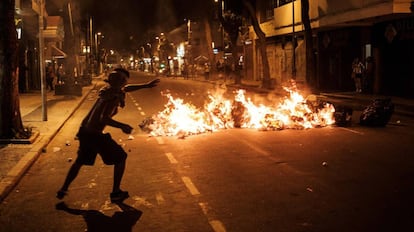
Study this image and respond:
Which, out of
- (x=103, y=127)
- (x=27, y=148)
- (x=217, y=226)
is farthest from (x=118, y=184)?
(x=27, y=148)

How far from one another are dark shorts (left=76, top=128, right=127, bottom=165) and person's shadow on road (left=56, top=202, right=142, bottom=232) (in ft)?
2.09

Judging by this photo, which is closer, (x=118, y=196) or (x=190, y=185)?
(x=118, y=196)

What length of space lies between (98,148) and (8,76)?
6671 mm

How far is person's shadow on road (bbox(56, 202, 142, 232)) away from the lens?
6.29m

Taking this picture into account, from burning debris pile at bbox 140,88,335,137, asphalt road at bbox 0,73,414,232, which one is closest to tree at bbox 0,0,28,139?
asphalt road at bbox 0,73,414,232

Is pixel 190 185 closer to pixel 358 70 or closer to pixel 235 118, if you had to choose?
pixel 235 118

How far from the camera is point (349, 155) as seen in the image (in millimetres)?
10844

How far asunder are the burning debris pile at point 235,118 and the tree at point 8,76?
3.61 meters

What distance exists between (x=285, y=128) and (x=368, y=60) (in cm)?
1369

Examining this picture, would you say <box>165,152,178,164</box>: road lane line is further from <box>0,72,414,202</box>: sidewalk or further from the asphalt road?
<box>0,72,414,202</box>: sidewalk

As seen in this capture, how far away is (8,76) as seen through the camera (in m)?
13.0

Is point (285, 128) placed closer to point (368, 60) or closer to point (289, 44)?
point (368, 60)

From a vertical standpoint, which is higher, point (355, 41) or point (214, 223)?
point (355, 41)

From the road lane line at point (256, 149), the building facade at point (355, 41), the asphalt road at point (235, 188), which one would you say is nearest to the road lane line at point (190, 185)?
the asphalt road at point (235, 188)
